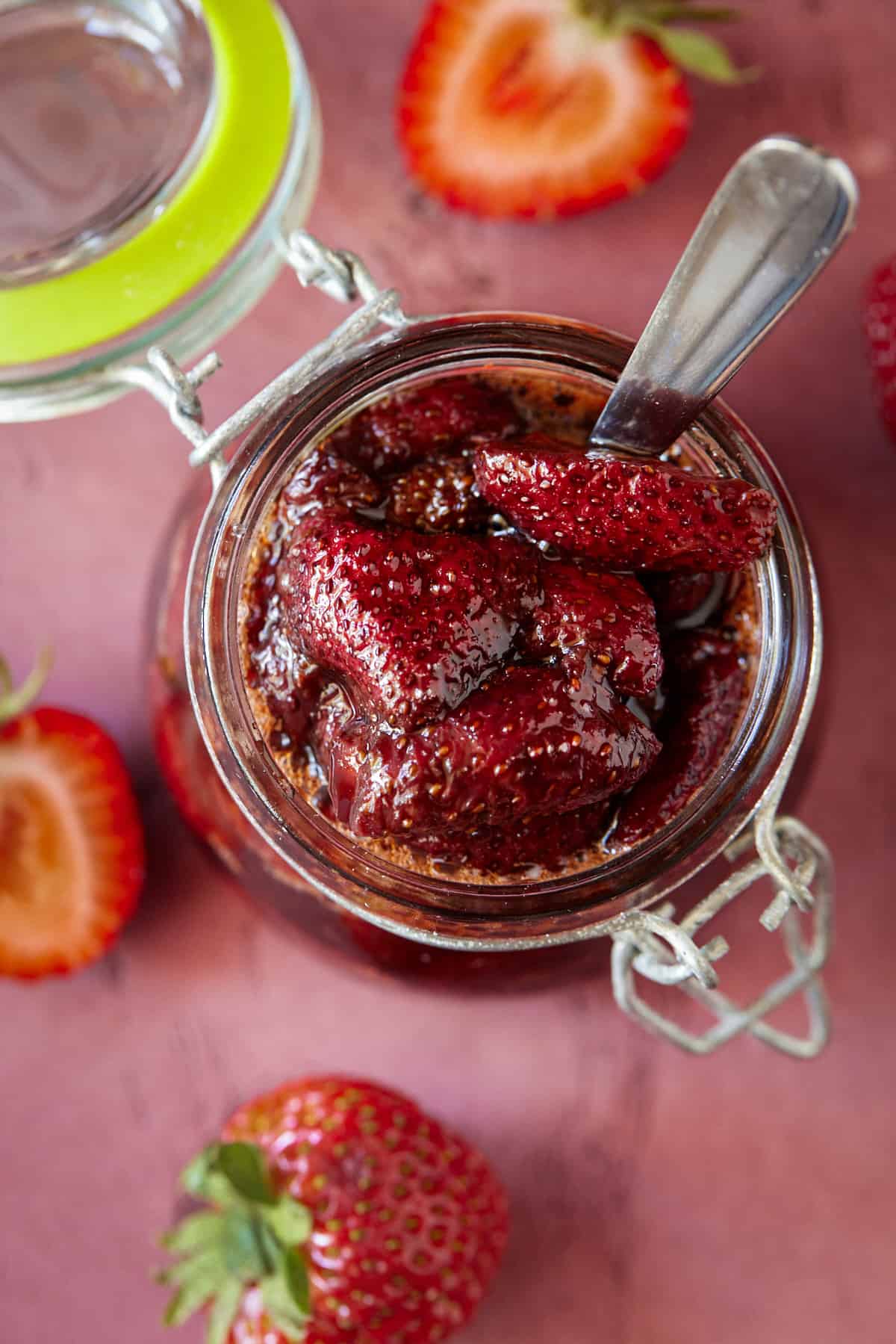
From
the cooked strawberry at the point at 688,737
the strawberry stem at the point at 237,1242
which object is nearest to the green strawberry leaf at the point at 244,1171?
the strawberry stem at the point at 237,1242

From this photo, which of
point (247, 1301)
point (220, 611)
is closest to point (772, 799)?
point (220, 611)

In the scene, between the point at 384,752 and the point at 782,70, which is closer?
the point at 384,752

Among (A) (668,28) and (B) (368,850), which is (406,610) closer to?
(B) (368,850)

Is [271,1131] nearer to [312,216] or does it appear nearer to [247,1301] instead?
[247,1301]

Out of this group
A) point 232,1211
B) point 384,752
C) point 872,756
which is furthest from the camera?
point 872,756

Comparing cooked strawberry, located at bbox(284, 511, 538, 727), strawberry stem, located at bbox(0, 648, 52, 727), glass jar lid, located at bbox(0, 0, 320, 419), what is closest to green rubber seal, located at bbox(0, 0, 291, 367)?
glass jar lid, located at bbox(0, 0, 320, 419)

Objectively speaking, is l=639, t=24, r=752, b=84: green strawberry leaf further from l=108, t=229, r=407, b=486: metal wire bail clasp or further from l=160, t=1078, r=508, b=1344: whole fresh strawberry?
l=160, t=1078, r=508, b=1344: whole fresh strawberry

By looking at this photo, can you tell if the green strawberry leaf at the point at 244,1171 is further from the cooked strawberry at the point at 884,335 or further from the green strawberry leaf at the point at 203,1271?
the cooked strawberry at the point at 884,335
